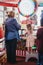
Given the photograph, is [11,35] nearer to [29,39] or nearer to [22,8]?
[29,39]

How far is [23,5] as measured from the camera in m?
4.17

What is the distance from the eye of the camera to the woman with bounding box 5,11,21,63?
4.14m

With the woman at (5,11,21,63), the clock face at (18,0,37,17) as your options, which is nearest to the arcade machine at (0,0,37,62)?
the clock face at (18,0,37,17)

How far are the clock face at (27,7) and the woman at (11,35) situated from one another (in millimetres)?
196

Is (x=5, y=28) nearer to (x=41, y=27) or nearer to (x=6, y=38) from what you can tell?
(x=6, y=38)

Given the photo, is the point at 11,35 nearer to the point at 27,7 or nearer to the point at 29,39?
the point at 29,39

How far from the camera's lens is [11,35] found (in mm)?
4184

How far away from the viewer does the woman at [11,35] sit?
4.14 metres

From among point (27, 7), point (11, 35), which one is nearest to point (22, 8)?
point (27, 7)

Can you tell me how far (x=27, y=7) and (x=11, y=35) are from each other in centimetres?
66

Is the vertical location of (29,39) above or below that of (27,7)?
below

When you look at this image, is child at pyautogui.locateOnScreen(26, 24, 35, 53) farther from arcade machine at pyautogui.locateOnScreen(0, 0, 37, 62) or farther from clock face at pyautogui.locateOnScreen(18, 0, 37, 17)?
clock face at pyautogui.locateOnScreen(18, 0, 37, 17)

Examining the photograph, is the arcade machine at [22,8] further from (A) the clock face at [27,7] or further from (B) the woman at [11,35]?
(B) the woman at [11,35]

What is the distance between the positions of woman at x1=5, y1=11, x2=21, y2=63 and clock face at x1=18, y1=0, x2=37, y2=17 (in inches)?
7.7
